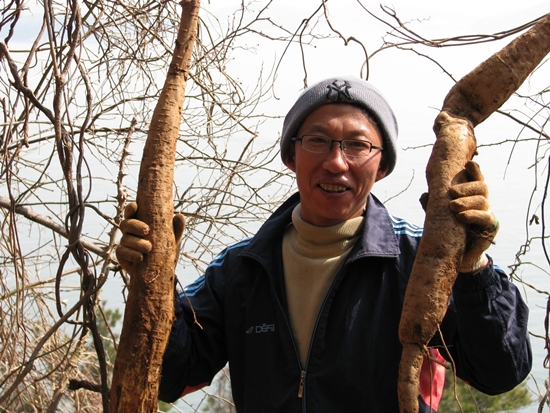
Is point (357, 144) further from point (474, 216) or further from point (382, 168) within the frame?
point (474, 216)

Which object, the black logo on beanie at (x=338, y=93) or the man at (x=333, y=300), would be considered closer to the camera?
the man at (x=333, y=300)

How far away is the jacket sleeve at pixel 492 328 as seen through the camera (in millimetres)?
1436

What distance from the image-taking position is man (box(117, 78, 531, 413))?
58.4 inches

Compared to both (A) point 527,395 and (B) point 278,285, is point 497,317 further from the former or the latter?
(A) point 527,395

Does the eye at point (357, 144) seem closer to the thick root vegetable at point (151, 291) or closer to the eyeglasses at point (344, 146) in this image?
the eyeglasses at point (344, 146)

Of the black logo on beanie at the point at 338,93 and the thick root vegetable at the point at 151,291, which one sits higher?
the black logo on beanie at the point at 338,93

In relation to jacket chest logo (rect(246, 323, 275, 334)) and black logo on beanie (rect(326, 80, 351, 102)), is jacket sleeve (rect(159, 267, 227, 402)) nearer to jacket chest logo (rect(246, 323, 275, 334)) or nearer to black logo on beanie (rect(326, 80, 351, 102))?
jacket chest logo (rect(246, 323, 275, 334))

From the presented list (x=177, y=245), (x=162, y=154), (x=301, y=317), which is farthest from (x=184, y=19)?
(x=301, y=317)

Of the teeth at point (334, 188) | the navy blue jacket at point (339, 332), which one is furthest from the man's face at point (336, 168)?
the navy blue jacket at point (339, 332)

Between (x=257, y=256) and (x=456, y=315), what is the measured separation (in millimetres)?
603

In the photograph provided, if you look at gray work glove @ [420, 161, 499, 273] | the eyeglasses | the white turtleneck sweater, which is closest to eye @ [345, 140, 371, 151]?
the eyeglasses

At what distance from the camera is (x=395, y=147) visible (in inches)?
72.1

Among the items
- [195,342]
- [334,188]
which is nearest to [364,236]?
[334,188]

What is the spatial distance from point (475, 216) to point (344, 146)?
0.46 meters
